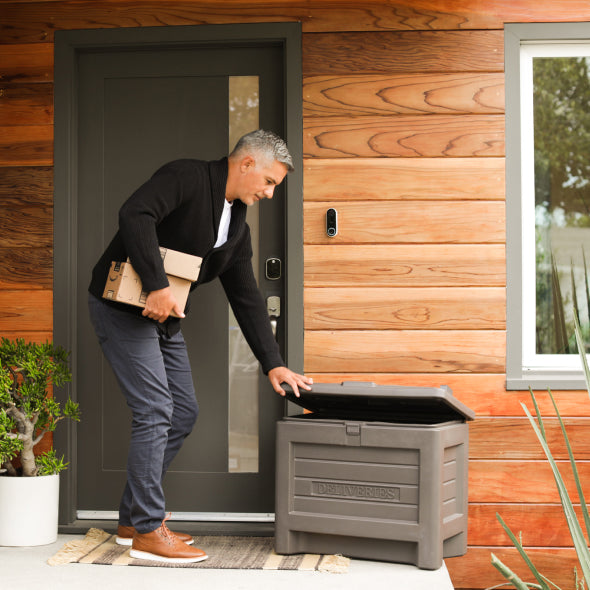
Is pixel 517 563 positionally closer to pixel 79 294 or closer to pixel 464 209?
pixel 464 209

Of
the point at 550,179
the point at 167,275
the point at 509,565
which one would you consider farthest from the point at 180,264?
the point at 509,565

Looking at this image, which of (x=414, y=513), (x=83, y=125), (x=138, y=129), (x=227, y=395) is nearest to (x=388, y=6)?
(x=138, y=129)

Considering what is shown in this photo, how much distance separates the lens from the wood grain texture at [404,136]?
304cm

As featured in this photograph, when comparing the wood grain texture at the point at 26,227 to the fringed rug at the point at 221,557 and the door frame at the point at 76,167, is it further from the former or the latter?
the fringed rug at the point at 221,557

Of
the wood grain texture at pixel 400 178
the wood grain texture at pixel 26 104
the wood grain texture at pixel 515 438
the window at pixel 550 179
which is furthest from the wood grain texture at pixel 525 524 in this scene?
the wood grain texture at pixel 26 104

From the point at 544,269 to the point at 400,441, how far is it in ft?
3.89

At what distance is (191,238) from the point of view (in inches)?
99.5

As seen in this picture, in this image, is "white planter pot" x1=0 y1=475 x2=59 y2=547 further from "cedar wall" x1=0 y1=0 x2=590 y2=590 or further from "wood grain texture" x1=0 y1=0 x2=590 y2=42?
"wood grain texture" x1=0 y1=0 x2=590 y2=42

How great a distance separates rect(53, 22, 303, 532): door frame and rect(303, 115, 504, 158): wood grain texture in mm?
95

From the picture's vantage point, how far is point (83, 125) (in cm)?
320

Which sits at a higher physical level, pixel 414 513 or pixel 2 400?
pixel 2 400

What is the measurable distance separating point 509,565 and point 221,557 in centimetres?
123

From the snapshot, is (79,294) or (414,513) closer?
(414,513)

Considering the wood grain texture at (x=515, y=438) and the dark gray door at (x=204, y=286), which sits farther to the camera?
the dark gray door at (x=204, y=286)
